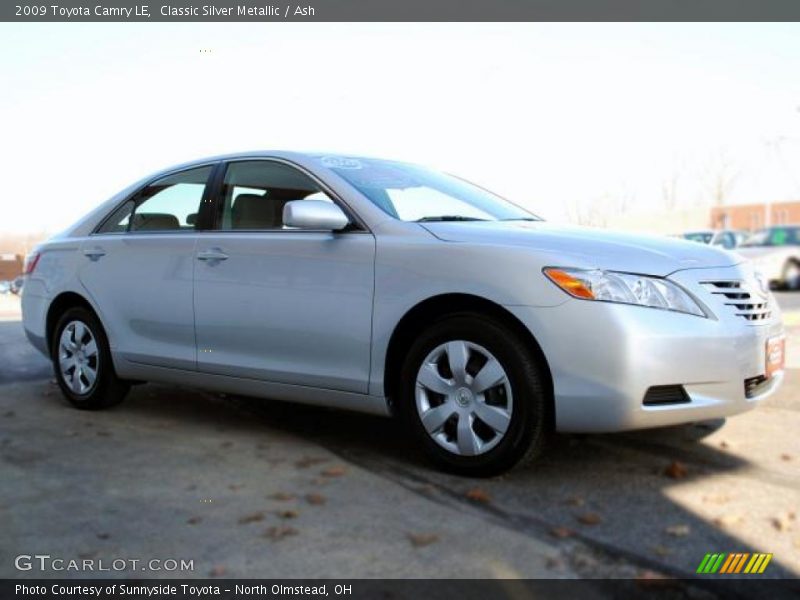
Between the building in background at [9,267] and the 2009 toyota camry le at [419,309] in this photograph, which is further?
the building in background at [9,267]

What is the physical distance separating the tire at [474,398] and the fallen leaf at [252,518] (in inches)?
35.5

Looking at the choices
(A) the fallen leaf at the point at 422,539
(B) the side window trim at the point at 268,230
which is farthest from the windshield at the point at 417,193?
(A) the fallen leaf at the point at 422,539

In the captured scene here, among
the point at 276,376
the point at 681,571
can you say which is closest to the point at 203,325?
the point at 276,376

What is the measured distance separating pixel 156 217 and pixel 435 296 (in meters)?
2.36

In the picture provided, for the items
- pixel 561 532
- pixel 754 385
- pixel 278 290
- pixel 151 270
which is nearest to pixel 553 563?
pixel 561 532

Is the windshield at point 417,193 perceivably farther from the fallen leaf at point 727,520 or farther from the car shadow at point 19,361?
the car shadow at point 19,361

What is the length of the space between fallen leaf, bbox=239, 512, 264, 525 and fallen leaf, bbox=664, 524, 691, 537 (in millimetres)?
1572

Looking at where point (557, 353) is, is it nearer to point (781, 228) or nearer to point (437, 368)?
point (437, 368)

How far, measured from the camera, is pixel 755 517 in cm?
335

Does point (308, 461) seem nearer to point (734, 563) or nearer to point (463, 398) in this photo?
point (463, 398)

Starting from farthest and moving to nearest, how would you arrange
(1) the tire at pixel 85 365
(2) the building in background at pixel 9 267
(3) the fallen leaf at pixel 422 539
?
(2) the building in background at pixel 9 267
(1) the tire at pixel 85 365
(3) the fallen leaf at pixel 422 539

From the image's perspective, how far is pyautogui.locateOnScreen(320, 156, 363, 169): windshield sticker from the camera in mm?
4680

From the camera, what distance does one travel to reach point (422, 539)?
123 inches

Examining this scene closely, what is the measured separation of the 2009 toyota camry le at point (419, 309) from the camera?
361 cm
